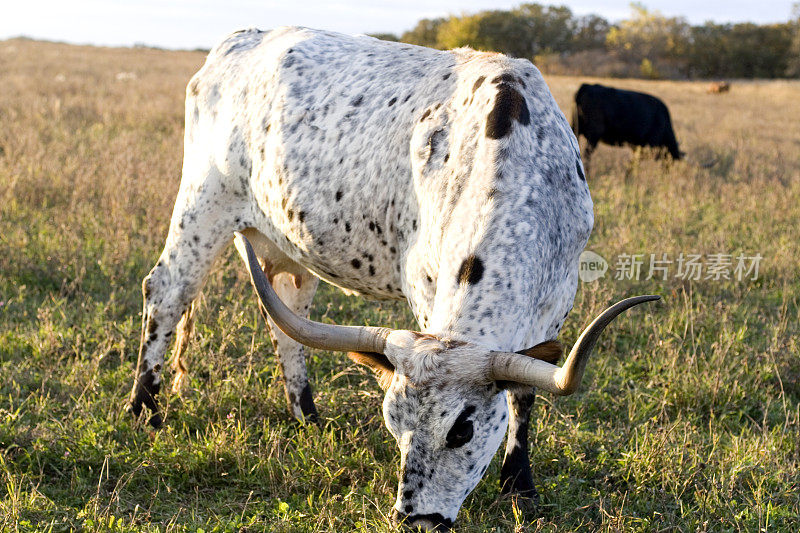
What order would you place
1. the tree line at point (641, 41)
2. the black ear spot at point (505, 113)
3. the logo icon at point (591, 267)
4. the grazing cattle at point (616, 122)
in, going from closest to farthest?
the black ear spot at point (505, 113), the logo icon at point (591, 267), the grazing cattle at point (616, 122), the tree line at point (641, 41)

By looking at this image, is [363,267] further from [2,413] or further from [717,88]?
[717,88]

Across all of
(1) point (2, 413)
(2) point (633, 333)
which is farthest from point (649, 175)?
(1) point (2, 413)

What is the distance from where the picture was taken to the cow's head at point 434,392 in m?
2.49

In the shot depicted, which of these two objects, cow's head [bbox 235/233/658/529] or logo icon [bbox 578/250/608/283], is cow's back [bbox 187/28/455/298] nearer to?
cow's head [bbox 235/233/658/529]

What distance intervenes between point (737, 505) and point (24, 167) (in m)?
7.38

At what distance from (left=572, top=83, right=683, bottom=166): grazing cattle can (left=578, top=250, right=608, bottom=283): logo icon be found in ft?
17.0

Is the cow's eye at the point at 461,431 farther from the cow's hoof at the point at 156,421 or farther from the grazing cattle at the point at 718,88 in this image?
the grazing cattle at the point at 718,88

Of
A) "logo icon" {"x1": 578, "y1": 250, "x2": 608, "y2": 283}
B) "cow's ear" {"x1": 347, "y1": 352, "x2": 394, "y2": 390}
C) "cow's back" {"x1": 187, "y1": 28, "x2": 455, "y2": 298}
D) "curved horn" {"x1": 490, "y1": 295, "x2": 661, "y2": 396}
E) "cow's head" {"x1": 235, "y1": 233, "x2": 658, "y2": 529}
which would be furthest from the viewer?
"logo icon" {"x1": 578, "y1": 250, "x2": 608, "y2": 283}

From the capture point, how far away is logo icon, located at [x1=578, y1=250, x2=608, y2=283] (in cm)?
616

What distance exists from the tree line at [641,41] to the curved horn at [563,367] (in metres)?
45.3

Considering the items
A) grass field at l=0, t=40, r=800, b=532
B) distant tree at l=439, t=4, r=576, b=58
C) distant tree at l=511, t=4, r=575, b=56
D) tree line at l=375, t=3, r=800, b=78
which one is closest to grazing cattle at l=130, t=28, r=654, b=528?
grass field at l=0, t=40, r=800, b=532

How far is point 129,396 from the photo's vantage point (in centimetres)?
426

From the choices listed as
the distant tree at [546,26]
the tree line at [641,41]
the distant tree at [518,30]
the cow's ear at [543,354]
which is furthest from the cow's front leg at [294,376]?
the distant tree at [546,26]

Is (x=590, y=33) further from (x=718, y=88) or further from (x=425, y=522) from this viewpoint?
(x=425, y=522)
